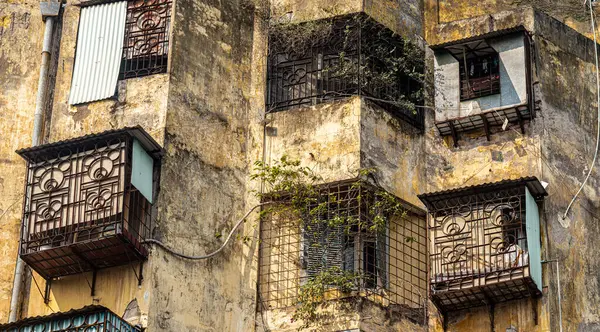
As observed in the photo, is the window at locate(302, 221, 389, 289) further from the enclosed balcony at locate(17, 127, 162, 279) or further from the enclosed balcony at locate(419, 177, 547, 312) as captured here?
the enclosed balcony at locate(17, 127, 162, 279)

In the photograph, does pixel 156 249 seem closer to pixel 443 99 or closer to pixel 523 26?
pixel 443 99

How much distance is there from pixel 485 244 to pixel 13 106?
23.3 feet

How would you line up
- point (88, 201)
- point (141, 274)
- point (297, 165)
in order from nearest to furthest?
point (141, 274) → point (88, 201) → point (297, 165)

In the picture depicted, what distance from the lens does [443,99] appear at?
21.4 meters

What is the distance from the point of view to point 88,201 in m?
19.1

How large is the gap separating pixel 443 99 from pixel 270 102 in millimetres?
2564

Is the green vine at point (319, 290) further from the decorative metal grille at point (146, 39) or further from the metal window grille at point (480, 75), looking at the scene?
the decorative metal grille at point (146, 39)

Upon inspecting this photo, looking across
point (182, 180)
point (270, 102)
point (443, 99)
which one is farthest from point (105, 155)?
point (443, 99)

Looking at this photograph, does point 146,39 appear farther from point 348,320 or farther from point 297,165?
point 348,320

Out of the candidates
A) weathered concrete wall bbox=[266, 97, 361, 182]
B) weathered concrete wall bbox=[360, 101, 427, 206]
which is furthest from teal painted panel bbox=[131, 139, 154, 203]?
weathered concrete wall bbox=[360, 101, 427, 206]

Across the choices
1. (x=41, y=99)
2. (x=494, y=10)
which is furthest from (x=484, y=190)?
(x=41, y=99)

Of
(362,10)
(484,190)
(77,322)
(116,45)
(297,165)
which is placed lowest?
(77,322)

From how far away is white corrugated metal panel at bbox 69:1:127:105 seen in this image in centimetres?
2067

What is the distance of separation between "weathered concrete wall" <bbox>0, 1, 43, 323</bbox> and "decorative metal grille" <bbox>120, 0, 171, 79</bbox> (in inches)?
54.5
